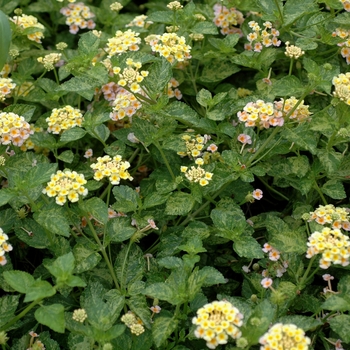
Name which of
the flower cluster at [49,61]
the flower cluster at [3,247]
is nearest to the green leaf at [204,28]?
the flower cluster at [49,61]

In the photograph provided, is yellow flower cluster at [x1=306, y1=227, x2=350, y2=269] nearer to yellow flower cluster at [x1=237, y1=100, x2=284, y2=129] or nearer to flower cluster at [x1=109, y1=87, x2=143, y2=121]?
yellow flower cluster at [x1=237, y1=100, x2=284, y2=129]

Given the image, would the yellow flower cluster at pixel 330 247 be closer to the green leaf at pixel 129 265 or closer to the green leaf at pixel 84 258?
the green leaf at pixel 129 265

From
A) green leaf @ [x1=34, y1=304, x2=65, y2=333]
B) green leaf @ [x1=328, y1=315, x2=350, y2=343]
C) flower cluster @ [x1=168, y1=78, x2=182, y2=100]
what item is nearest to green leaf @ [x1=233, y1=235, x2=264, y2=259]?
green leaf @ [x1=328, y1=315, x2=350, y2=343]

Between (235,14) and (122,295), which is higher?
(235,14)

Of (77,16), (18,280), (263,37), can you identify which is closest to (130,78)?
(263,37)

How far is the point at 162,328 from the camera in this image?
2.11 metres

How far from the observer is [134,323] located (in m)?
2.21

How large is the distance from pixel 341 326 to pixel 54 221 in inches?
41.4

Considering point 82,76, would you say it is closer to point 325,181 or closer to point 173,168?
point 173,168

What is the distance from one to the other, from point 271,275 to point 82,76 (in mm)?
1114

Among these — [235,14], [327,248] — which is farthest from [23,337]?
[235,14]

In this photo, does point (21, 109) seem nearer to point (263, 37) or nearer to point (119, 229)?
point (119, 229)

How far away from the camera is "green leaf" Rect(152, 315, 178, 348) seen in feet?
6.84

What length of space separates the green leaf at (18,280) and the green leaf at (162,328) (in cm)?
44
